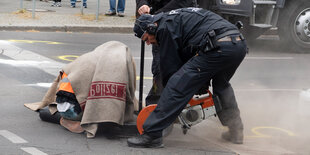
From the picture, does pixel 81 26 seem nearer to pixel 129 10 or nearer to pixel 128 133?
pixel 129 10

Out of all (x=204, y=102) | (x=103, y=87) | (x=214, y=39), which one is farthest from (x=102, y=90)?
(x=214, y=39)

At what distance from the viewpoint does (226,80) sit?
Answer: 487cm

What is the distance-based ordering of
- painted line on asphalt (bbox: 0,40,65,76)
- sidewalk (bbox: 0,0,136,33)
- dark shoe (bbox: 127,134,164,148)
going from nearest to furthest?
dark shoe (bbox: 127,134,164,148) < painted line on asphalt (bbox: 0,40,65,76) < sidewalk (bbox: 0,0,136,33)

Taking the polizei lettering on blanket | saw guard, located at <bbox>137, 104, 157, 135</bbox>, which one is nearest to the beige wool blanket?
the polizei lettering on blanket

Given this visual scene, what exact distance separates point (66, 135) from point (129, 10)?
10.3 meters

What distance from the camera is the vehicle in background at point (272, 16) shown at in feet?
32.3

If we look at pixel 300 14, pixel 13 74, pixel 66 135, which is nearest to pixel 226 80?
pixel 66 135

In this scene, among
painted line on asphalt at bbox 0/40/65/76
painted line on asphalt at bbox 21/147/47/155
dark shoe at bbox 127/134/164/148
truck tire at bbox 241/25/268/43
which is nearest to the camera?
painted line on asphalt at bbox 21/147/47/155

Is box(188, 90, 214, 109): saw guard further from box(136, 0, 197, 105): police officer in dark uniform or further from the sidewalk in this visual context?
the sidewalk

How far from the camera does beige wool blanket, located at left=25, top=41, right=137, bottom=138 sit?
4918mm

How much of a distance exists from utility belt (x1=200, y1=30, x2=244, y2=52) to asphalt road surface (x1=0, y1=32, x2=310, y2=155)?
3.33 ft

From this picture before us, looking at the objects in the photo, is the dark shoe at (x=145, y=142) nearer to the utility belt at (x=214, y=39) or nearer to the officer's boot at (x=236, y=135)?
the officer's boot at (x=236, y=135)

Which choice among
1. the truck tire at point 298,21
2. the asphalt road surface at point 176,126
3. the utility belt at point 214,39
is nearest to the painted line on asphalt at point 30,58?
the asphalt road surface at point 176,126

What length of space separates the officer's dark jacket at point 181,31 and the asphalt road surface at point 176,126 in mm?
875
